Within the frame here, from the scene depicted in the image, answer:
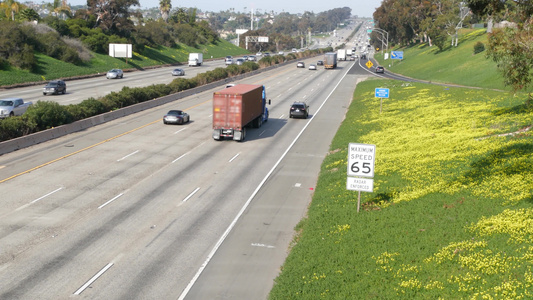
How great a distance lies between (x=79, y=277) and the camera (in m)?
16.5

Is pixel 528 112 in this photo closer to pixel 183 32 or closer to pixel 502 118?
pixel 502 118

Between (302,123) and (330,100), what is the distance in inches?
695

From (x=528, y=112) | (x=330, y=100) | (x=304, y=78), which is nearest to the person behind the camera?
(x=528, y=112)

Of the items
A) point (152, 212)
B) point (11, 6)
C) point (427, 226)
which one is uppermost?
point (11, 6)

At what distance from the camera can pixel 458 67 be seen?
8169cm

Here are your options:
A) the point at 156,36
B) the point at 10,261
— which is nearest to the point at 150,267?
the point at 10,261

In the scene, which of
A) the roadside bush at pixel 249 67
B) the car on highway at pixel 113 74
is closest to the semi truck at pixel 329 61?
the roadside bush at pixel 249 67

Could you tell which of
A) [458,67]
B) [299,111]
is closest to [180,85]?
[299,111]

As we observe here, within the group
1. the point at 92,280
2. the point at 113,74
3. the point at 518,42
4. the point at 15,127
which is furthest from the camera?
the point at 113,74

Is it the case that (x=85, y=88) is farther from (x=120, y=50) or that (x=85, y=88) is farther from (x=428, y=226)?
(x=428, y=226)

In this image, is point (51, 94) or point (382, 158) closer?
point (382, 158)

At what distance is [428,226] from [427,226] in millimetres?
40

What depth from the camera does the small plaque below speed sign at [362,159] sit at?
65.9 ft

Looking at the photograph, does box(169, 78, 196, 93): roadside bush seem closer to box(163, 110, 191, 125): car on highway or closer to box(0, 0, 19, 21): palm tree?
box(163, 110, 191, 125): car on highway
